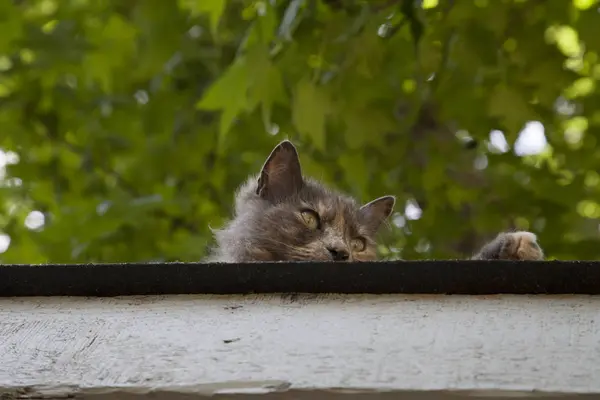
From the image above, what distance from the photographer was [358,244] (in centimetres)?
254

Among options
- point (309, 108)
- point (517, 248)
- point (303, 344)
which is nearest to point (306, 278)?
point (303, 344)

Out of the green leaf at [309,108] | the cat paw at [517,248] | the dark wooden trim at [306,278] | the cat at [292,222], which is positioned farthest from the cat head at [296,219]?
the dark wooden trim at [306,278]

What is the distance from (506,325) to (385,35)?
1.87 meters

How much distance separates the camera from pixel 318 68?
9.37 feet

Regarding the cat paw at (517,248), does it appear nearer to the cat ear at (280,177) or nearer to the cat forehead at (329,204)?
the cat forehead at (329,204)

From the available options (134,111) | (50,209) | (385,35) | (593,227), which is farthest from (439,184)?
(50,209)

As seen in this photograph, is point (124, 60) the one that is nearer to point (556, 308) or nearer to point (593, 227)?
point (593, 227)

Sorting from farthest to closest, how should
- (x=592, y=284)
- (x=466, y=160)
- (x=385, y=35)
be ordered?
(x=466, y=160), (x=385, y=35), (x=592, y=284)

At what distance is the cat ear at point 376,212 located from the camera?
104 inches

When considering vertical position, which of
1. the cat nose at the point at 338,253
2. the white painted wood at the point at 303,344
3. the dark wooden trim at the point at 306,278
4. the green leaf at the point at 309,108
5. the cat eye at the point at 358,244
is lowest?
the cat eye at the point at 358,244

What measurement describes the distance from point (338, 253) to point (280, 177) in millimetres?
367

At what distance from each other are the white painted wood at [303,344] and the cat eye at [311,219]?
3.93 ft

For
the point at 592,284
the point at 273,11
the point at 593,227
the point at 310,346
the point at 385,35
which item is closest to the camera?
the point at 310,346

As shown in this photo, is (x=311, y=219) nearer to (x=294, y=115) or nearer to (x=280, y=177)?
(x=280, y=177)
